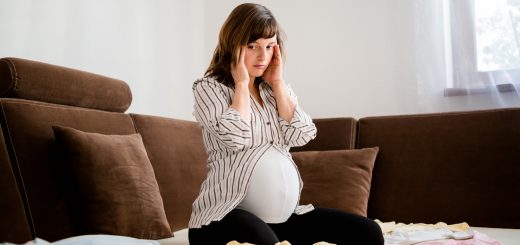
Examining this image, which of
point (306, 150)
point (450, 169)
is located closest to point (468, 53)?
point (450, 169)

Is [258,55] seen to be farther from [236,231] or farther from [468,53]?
[468,53]

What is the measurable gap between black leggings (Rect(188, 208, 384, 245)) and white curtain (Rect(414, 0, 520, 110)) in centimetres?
138

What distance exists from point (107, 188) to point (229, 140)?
1.64 feet

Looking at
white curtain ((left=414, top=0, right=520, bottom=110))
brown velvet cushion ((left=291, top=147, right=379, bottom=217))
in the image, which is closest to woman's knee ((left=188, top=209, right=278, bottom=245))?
brown velvet cushion ((left=291, top=147, right=379, bottom=217))

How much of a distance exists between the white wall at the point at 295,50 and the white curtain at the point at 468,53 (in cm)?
1

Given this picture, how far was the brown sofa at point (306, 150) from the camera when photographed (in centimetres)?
155

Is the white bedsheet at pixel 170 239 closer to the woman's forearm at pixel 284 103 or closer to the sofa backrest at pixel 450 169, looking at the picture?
the sofa backrest at pixel 450 169

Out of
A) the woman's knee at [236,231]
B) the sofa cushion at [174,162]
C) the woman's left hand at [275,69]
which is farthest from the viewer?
the sofa cushion at [174,162]

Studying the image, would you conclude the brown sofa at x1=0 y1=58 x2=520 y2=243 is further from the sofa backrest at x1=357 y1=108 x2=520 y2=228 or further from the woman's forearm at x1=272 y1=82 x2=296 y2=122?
the woman's forearm at x1=272 y1=82 x2=296 y2=122

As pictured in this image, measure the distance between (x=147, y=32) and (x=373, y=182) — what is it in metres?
1.50

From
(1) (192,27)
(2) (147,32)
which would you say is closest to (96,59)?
(2) (147,32)

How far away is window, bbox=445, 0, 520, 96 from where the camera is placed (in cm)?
244

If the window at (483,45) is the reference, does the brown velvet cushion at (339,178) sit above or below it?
below

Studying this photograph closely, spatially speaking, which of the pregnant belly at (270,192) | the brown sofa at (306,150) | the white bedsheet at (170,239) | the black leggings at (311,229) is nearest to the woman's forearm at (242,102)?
the pregnant belly at (270,192)
